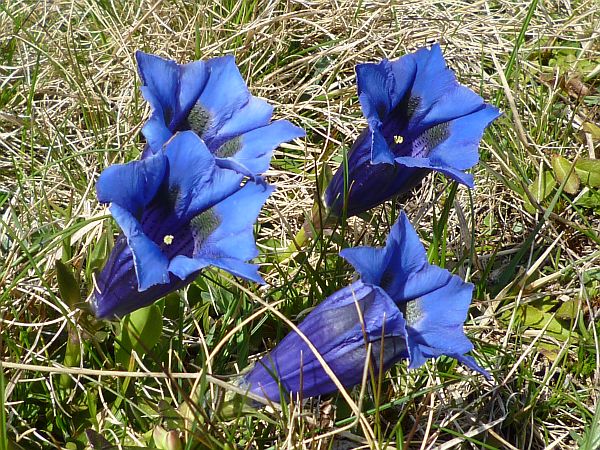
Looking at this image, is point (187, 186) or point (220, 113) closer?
point (187, 186)

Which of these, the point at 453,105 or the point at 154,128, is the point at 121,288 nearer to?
the point at 154,128

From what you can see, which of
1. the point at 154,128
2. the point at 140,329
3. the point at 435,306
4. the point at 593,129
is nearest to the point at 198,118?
the point at 154,128

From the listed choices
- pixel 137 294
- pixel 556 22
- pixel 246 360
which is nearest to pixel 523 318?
pixel 246 360

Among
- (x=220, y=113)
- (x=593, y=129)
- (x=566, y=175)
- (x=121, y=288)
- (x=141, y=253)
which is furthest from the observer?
(x=593, y=129)

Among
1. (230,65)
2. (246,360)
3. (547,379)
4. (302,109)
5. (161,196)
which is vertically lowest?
(547,379)

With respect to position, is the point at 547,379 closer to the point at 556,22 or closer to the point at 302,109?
the point at 302,109

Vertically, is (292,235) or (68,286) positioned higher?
(68,286)

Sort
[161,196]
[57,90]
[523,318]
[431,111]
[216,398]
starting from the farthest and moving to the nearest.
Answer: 1. [57,90]
2. [523,318]
3. [431,111]
4. [216,398]
5. [161,196]

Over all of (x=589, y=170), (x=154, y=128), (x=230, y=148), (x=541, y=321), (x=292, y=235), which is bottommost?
(x=541, y=321)
